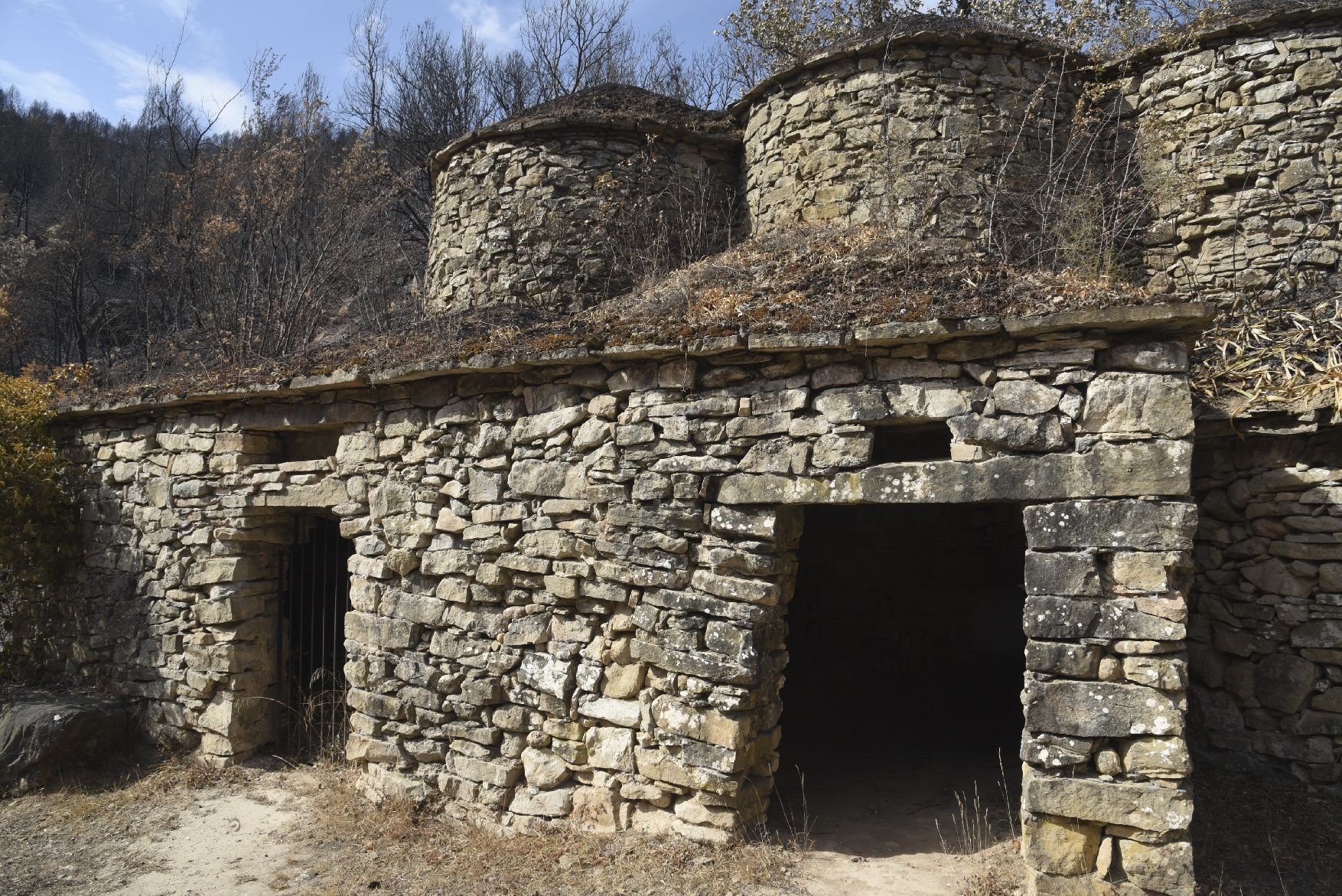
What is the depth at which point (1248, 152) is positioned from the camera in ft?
22.9

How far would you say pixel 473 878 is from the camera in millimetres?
4500

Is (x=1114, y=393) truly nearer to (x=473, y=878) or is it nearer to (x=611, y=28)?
(x=473, y=878)

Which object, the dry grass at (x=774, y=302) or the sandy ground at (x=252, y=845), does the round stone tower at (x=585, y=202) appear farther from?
the sandy ground at (x=252, y=845)

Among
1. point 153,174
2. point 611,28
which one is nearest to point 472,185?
point 611,28

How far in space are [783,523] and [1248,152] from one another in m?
5.69

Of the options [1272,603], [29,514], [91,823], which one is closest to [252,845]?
[91,823]

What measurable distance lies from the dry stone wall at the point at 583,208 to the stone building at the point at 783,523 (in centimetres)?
5

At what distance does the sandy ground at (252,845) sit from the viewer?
430 cm

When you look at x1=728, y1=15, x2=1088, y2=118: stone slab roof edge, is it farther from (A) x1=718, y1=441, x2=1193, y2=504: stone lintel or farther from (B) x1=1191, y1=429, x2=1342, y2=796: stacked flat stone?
(A) x1=718, y1=441, x2=1193, y2=504: stone lintel

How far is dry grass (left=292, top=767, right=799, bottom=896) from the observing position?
165 inches

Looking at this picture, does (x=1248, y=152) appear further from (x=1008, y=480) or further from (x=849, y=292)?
(x=1008, y=480)

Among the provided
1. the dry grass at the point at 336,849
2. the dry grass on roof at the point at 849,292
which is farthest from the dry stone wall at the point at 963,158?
the dry grass at the point at 336,849

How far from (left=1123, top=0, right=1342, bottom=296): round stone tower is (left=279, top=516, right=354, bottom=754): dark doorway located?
728 centimetres

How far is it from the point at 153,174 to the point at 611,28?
9.93 m
